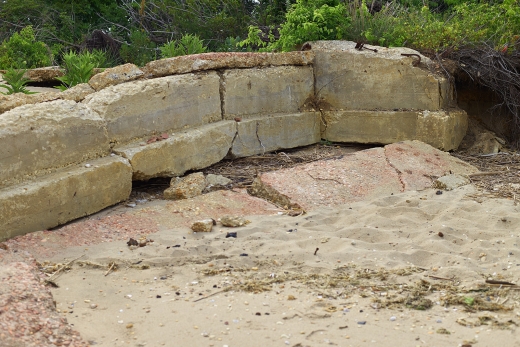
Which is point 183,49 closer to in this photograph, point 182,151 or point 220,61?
point 220,61

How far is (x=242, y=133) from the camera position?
6562 millimetres

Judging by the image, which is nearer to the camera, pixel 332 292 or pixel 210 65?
pixel 332 292

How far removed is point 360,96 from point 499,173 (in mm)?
1726

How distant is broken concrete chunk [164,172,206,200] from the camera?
5.54 metres

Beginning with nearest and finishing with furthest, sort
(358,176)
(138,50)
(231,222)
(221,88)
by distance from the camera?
1. (231,222)
2. (358,176)
3. (221,88)
4. (138,50)

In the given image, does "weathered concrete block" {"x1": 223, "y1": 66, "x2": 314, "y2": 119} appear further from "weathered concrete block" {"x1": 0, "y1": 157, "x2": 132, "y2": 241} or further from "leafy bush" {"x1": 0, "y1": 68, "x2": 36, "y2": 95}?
"leafy bush" {"x1": 0, "y1": 68, "x2": 36, "y2": 95}

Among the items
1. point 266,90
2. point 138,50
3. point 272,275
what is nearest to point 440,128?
point 266,90

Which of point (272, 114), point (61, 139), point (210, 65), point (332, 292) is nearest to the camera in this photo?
point (332, 292)

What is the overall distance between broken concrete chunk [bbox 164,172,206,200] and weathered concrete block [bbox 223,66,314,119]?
1.02 meters

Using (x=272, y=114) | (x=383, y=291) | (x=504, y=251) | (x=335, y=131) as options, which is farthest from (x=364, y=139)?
(x=383, y=291)

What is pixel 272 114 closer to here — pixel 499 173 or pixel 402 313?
pixel 499 173

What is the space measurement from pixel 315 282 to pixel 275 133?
3236 mm

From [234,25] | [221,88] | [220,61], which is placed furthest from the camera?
[234,25]

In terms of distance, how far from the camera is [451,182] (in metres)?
5.92
